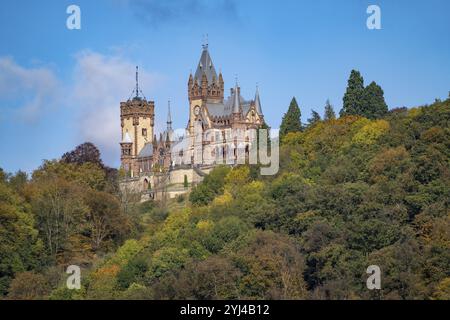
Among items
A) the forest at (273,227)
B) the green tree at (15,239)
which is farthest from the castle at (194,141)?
the green tree at (15,239)

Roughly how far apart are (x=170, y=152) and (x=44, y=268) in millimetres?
59440

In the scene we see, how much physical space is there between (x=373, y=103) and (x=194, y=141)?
29.4 metres

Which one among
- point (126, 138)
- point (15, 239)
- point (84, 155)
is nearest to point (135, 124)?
point (126, 138)

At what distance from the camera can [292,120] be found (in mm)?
119812

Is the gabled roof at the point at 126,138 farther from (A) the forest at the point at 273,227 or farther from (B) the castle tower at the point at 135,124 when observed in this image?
(A) the forest at the point at 273,227

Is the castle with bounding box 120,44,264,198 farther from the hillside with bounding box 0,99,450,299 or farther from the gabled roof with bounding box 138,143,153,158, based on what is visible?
the hillside with bounding box 0,99,450,299

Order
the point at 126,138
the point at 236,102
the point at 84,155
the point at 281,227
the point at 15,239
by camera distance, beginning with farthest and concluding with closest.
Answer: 1. the point at 126,138
2. the point at 236,102
3. the point at 84,155
4. the point at 15,239
5. the point at 281,227

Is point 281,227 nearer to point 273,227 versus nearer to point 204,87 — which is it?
point 273,227

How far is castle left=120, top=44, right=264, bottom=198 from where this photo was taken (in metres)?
138

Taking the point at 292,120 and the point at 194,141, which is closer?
the point at 292,120

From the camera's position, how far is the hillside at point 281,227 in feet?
251
